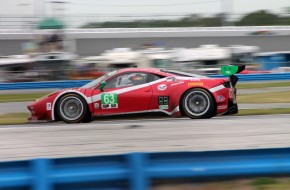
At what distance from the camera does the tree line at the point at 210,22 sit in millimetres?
40844

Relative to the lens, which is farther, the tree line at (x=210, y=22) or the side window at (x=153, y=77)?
the tree line at (x=210, y=22)

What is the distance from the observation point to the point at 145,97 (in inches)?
368

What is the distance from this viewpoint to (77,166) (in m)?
3.87

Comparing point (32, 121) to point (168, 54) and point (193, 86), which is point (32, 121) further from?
point (168, 54)

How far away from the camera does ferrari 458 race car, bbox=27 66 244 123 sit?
9.29 m

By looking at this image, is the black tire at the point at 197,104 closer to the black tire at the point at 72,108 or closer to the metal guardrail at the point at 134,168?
the black tire at the point at 72,108

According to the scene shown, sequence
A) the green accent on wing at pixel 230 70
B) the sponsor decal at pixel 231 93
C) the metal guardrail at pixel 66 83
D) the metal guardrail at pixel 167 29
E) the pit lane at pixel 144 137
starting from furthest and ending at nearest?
the metal guardrail at pixel 167 29 → the metal guardrail at pixel 66 83 → the sponsor decal at pixel 231 93 → the green accent on wing at pixel 230 70 → the pit lane at pixel 144 137

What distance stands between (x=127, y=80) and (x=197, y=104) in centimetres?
146

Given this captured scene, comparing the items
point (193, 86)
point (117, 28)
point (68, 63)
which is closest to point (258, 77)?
point (68, 63)

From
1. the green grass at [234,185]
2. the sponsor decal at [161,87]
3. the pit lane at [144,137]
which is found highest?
the sponsor decal at [161,87]

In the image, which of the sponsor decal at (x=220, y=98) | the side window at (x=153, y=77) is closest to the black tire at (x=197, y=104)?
the sponsor decal at (x=220, y=98)

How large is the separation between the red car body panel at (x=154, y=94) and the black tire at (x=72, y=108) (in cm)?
8

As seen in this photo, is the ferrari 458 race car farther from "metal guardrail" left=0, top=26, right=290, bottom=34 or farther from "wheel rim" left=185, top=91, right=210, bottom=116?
"metal guardrail" left=0, top=26, right=290, bottom=34

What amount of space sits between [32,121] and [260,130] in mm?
5044
